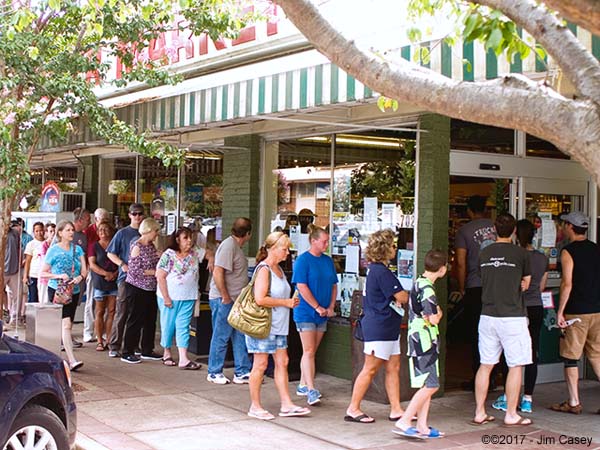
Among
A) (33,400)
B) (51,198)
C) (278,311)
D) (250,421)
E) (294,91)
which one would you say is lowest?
(250,421)

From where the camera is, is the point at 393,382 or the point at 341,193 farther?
the point at 341,193

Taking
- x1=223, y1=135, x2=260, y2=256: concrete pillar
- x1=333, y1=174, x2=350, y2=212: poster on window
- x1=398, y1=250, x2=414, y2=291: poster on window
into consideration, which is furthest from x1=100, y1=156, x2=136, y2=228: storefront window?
x1=398, y1=250, x2=414, y2=291: poster on window

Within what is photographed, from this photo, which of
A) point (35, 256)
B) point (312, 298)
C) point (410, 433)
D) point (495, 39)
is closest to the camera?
point (495, 39)

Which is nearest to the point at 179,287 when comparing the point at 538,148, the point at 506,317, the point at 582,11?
the point at 506,317

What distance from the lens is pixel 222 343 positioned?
355 inches

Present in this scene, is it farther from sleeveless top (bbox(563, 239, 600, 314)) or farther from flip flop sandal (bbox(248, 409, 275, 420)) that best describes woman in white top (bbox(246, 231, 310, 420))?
sleeveless top (bbox(563, 239, 600, 314))

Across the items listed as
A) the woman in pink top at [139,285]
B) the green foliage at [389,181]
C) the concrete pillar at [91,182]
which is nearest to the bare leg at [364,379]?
the green foliage at [389,181]

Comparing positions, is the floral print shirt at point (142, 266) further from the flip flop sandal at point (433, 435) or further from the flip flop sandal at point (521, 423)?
the flip flop sandal at point (521, 423)

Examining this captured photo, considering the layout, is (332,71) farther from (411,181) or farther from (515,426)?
(515,426)

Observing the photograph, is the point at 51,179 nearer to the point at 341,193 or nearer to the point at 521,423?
the point at 341,193

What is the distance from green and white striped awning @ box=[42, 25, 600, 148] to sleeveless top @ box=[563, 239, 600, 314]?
7.82ft

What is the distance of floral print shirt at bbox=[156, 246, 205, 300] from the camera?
9.67m

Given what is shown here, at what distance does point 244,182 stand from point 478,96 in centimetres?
750

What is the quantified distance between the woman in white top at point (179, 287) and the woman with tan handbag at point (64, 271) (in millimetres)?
1031
